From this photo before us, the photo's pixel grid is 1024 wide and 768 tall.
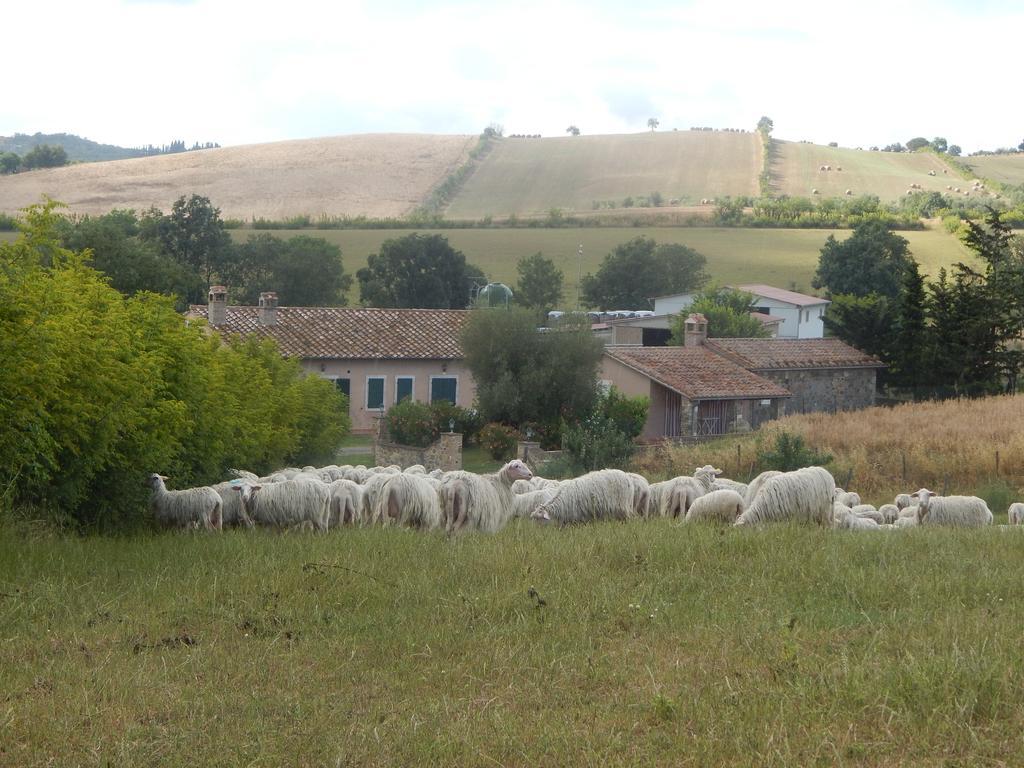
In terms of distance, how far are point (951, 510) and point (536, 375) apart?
25.1 meters

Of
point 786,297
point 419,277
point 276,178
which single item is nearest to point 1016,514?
point 786,297

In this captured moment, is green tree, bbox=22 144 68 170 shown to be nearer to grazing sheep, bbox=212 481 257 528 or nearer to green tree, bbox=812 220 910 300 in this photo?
green tree, bbox=812 220 910 300

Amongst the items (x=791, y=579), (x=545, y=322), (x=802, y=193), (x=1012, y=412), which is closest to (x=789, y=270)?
(x=802, y=193)

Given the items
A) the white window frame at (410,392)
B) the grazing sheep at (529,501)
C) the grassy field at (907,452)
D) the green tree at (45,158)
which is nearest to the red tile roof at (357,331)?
the white window frame at (410,392)

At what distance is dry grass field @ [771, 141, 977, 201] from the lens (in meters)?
116

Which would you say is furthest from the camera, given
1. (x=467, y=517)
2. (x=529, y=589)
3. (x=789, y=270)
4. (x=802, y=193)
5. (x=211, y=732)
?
(x=802, y=193)

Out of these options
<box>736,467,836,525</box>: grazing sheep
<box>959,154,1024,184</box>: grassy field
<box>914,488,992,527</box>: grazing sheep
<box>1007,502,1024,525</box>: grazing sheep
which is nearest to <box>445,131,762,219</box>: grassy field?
<box>959,154,1024,184</box>: grassy field

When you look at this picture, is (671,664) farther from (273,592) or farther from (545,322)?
(545,322)

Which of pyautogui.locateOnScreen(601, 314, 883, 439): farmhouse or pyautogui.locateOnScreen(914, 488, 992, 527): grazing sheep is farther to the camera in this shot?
pyautogui.locateOnScreen(601, 314, 883, 439): farmhouse

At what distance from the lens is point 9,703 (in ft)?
21.8

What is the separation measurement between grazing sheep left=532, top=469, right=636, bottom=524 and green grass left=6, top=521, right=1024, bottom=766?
430 cm

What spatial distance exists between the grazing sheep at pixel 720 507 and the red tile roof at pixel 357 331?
35.1m

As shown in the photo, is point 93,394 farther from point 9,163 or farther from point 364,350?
point 9,163

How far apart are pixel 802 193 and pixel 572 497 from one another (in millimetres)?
102427
